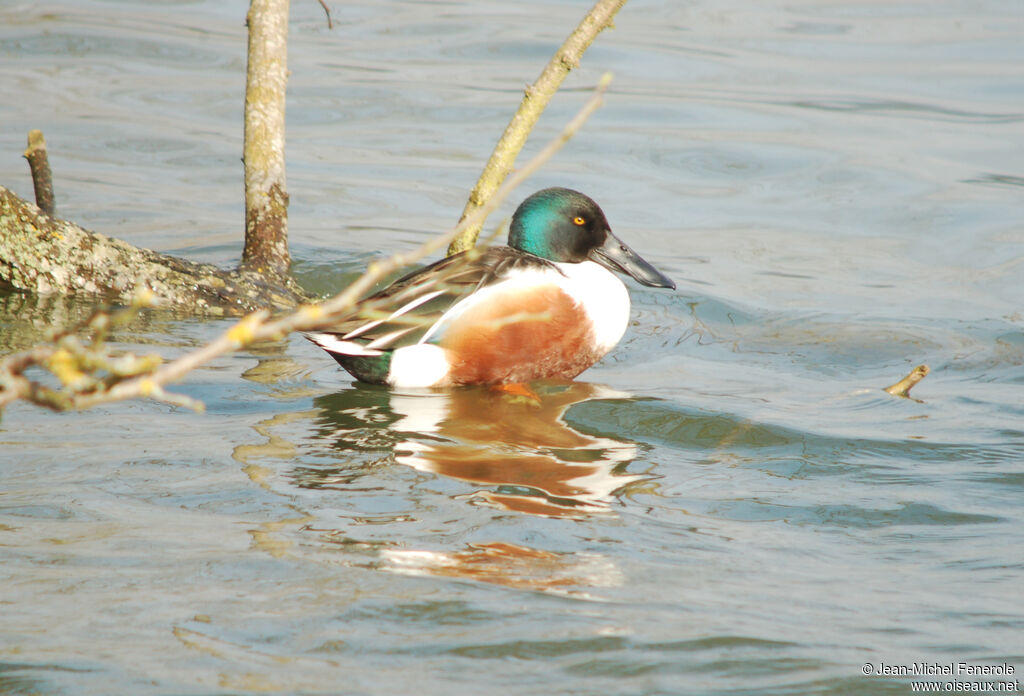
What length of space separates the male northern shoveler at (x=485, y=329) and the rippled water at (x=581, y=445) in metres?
0.16

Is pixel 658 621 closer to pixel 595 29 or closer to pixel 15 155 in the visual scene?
pixel 595 29

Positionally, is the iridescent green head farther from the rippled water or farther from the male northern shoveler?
the rippled water

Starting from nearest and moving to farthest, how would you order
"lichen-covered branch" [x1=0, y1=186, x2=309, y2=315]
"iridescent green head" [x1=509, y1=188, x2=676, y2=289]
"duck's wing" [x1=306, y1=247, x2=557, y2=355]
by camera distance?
1. "duck's wing" [x1=306, y1=247, x2=557, y2=355]
2. "iridescent green head" [x1=509, y1=188, x2=676, y2=289]
3. "lichen-covered branch" [x1=0, y1=186, x2=309, y2=315]

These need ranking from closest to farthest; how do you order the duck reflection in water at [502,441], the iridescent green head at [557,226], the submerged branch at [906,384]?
the duck reflection in water at [502,441]
the submerged branch at [906,384]
the iridescent green head at [557,226]

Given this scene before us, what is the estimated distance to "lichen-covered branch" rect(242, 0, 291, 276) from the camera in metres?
7.30

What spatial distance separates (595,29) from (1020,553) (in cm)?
373

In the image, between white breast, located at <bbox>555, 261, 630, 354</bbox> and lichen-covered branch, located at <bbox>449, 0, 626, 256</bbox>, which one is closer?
white breast, located at <bbox>555, 261, 630, 354</bbox>

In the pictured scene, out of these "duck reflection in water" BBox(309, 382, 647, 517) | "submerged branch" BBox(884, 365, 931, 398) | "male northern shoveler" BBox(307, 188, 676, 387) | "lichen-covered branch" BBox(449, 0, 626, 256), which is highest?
"lichen-covered branch" BBox(449, 0, 626, 256)

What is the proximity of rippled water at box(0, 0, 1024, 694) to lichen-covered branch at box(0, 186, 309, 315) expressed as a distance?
0.62ft

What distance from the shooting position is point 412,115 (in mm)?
12961

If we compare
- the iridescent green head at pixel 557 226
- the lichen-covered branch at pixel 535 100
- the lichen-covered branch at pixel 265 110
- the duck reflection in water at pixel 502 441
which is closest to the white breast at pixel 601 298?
the iridescent green head at pixel 557 226

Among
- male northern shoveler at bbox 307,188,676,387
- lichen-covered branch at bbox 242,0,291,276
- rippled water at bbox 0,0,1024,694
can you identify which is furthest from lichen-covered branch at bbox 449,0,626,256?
lichen-covered branch at bbox 242,0,291,276

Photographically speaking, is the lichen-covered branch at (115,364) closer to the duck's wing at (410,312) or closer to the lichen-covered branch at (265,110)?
the duck's wing at (410,312)

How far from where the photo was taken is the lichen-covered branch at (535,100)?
6.69 metres
